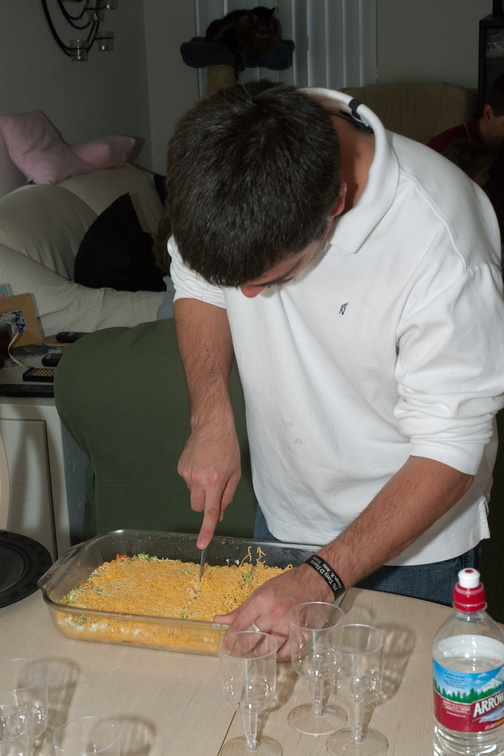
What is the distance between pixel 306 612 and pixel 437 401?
34cm

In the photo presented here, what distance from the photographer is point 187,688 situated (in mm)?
1097

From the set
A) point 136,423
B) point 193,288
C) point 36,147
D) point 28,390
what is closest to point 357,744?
point 193,288

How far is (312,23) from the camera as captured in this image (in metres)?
6.23

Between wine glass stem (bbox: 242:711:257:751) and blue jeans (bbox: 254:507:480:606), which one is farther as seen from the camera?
blue jeans (bbox: 254:507:480:606)

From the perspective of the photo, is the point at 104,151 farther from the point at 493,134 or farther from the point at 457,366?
the point at 457,366

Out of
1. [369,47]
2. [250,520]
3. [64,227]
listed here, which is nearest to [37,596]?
[250,520]

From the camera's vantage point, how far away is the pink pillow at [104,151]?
15.3ft

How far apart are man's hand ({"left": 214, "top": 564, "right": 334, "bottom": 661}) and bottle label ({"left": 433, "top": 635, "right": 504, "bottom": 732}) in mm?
221

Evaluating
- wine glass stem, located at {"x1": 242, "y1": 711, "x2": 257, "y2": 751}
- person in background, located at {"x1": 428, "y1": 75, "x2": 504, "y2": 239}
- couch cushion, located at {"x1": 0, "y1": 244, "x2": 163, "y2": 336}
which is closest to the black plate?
wine glass stem, located at {"x1": 242, "y1": 711, "x2": 257, "y2": 751}

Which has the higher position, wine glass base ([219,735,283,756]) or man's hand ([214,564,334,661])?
man's hand ([214,564,334,661])

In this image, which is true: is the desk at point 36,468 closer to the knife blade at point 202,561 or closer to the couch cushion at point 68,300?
the couch cushion at point 68,300

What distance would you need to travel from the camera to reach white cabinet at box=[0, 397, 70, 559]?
2.43 meters

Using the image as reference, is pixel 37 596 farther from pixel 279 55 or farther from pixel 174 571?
pixel 279 55

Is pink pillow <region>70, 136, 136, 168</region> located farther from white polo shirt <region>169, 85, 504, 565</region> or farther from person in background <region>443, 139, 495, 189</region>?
white polo shirt <region>169, 85, 504, 565</region>
